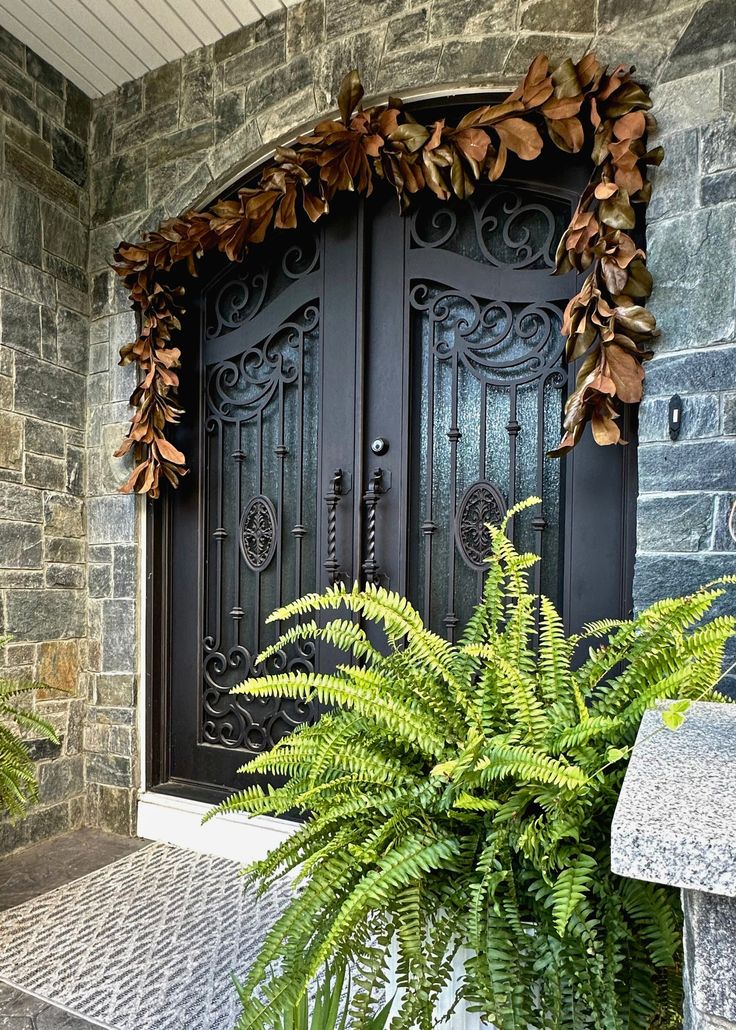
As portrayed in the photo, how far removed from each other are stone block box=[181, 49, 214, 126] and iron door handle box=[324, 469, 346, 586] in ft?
4.50

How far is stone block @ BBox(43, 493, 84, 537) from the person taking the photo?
98.7 inches

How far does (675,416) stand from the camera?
1.63 metres

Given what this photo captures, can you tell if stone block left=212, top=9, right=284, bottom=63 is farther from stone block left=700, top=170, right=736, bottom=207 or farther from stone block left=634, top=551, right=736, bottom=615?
stone block left=634, top=551, right=736, bottom=615

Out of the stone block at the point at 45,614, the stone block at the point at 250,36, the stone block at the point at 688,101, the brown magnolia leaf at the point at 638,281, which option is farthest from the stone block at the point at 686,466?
the stone block at the point at 45,614

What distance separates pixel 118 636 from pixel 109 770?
0.49 metres

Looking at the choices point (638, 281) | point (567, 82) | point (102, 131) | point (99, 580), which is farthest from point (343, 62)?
point (99, 580)

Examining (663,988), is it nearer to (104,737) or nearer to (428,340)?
(428,340)

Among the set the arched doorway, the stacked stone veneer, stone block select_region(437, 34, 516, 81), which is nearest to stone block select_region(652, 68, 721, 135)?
the stacked stone veneer

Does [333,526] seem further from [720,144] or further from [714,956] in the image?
[714,956]

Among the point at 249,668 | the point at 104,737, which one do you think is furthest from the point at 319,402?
the point at 104,737

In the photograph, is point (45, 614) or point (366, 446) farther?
point (45, 614)

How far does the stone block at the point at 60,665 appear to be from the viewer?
2.46m

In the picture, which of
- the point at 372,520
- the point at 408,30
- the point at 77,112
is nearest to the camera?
the point at 408,30

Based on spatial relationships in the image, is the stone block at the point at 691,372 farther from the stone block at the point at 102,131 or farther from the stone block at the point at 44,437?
the stone block at the point at 102,131
